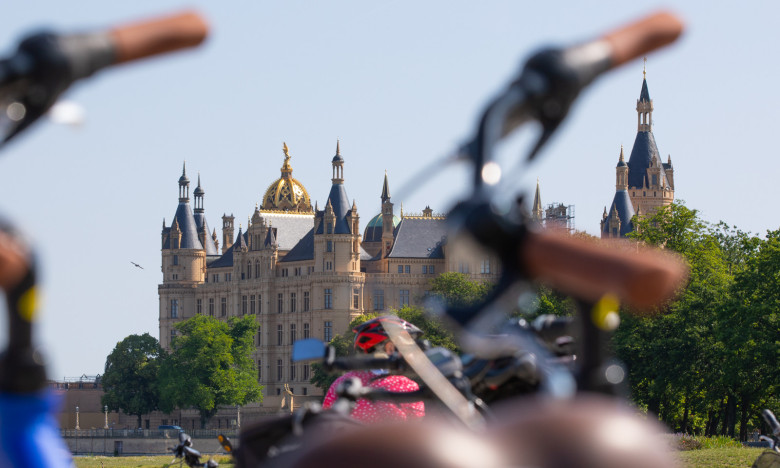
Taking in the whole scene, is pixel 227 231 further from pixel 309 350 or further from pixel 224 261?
pixel 309 350

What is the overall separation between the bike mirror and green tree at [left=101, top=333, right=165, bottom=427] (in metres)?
124

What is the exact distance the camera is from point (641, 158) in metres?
151

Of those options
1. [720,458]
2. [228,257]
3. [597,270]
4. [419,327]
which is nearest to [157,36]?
[597,270]

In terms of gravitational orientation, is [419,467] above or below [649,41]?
below

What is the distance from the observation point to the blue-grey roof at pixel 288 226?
15775cm

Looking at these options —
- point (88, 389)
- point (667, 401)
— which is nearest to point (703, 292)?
point (667, 401)

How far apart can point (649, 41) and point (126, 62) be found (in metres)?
1.11

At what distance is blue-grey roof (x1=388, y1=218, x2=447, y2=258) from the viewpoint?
147m

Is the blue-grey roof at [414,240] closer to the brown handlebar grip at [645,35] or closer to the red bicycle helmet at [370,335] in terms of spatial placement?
the red bicycle helmet at [370,335]

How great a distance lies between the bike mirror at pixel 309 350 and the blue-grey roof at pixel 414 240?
140910 millimetres

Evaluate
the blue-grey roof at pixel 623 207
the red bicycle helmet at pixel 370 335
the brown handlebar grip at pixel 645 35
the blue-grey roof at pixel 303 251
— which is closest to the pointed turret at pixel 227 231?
the blue-grey roof at pixel 303 251

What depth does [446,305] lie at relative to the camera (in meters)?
3.14

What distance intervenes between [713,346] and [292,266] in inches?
3925

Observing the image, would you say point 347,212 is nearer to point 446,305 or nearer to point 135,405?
point 135,405
